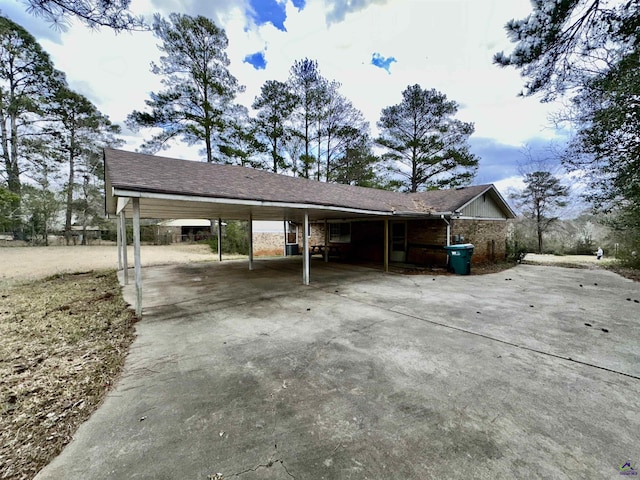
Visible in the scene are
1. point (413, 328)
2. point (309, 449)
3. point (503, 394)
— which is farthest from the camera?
point (413, 328)

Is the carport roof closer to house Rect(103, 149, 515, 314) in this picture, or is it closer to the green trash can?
house Rect(103, 149, 515, 314)

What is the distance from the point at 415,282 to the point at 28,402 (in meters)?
7.76

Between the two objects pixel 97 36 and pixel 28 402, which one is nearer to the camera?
pixel 28 402

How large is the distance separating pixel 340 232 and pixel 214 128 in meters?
11.8

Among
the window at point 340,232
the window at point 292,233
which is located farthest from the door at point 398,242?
the window at point 292,233

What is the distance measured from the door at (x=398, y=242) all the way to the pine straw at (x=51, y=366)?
1024 centimetres

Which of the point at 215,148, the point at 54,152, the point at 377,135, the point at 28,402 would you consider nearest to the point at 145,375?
the point at 28,402

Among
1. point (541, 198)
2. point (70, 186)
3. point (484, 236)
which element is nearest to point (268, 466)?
point (484, 236)

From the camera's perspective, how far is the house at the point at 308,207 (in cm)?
480

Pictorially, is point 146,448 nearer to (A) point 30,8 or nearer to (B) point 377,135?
(A) point 30,8

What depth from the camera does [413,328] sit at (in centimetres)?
408

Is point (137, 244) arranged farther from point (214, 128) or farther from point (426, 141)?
point (426, 141)

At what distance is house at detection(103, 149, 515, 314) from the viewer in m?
4.80

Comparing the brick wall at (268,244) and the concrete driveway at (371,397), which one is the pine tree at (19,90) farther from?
the concrete driveway at (371,397)
